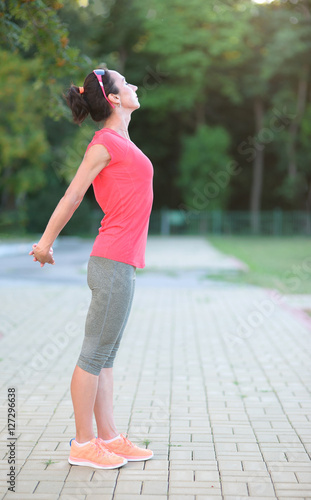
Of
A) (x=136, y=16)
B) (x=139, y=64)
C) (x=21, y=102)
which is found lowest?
(x=21, y=102)

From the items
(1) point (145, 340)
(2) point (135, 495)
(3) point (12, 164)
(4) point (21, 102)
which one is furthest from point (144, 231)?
(3) point (12, 164)

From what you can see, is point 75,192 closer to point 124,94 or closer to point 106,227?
point 106,227

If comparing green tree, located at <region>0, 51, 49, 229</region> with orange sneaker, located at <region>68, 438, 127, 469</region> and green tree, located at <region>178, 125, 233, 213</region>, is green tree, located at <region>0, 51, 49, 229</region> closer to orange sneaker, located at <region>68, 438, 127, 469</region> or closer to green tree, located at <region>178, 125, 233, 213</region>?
green tree, located at <region>178, 125, 233, 213</region>

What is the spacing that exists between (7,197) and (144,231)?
3439 cm

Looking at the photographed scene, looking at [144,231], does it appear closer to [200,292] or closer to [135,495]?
[135,495]

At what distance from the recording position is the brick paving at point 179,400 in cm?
337

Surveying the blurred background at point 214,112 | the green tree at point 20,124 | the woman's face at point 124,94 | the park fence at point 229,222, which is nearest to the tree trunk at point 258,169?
the blurred background at point 214,112

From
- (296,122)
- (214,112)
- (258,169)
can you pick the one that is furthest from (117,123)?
(214,112)

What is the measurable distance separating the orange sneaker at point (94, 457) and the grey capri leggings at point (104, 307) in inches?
17.1

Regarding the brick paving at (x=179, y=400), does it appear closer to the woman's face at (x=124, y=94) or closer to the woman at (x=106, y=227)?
the woman at (x=106, y=227)

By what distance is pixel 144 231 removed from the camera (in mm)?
3486

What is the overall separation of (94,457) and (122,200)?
1.40 meters

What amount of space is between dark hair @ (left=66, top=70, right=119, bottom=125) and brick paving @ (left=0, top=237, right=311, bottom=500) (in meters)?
1.94

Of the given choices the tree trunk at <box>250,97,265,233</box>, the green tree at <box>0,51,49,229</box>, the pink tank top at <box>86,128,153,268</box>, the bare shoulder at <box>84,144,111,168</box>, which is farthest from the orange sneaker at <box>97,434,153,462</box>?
the tree trunk at <box>250,97,265,233</box>
